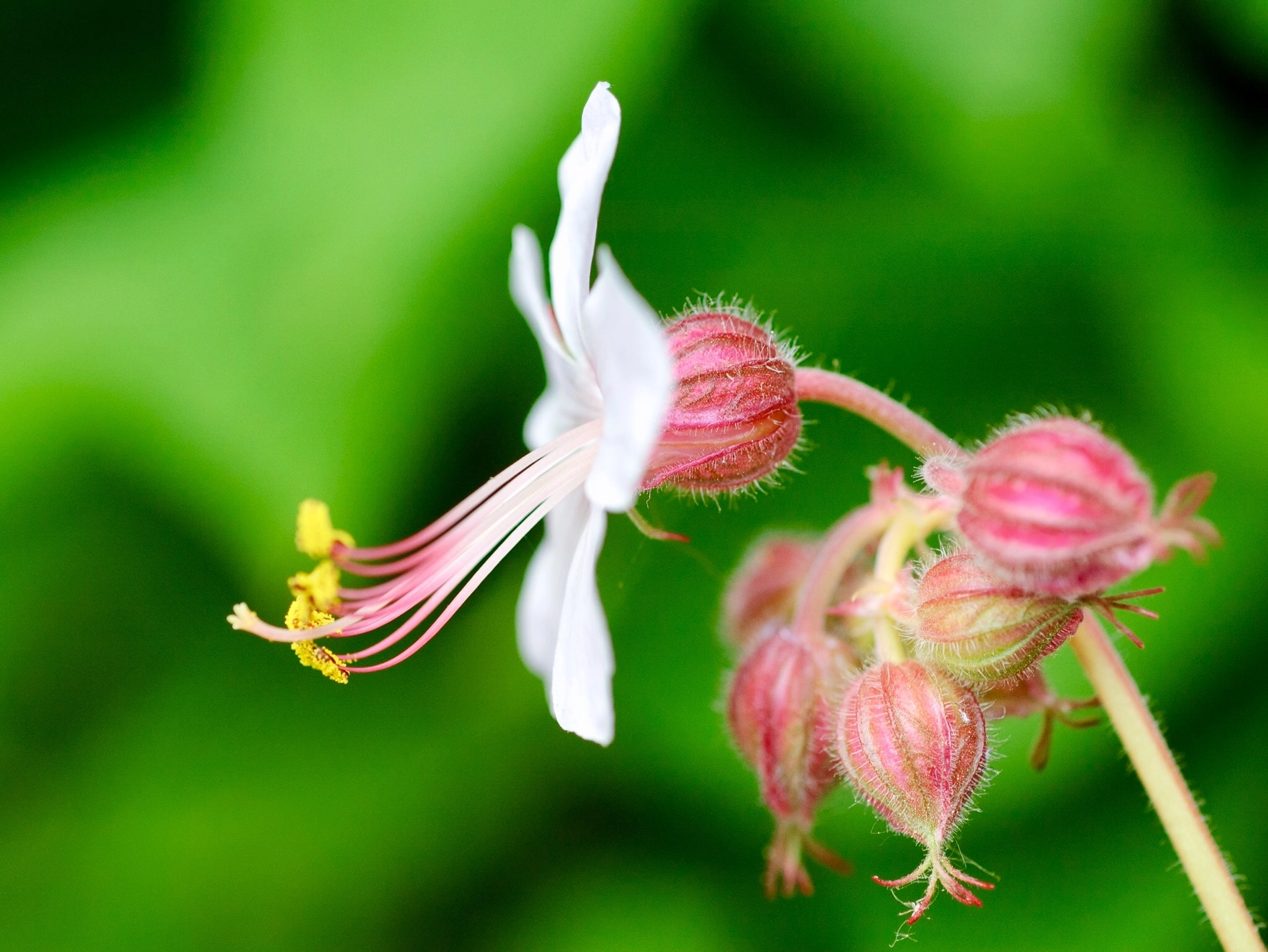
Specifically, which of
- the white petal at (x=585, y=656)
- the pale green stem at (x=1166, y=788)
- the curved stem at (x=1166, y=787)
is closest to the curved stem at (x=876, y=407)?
the pale green stem at (x=1166, y=788)

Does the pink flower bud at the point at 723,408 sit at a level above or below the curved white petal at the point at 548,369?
above

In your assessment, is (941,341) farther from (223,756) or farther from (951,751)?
(223,756)

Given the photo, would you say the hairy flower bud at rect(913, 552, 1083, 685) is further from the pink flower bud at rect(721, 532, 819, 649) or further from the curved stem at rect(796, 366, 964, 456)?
the pink flower bud at rect(721, 532, 819, 649)

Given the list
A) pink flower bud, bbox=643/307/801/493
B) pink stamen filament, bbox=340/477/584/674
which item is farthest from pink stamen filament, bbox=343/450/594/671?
pink flower bud, bbox=643/307/801/493

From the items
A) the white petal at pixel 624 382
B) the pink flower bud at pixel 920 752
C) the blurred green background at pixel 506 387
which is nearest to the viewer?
the white petal at pixel 624 382

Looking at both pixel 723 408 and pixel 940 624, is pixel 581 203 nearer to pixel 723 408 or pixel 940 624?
pixel 723 408

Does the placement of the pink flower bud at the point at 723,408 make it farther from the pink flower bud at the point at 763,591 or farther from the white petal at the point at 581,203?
the pink flower bud at the point at 763,591
